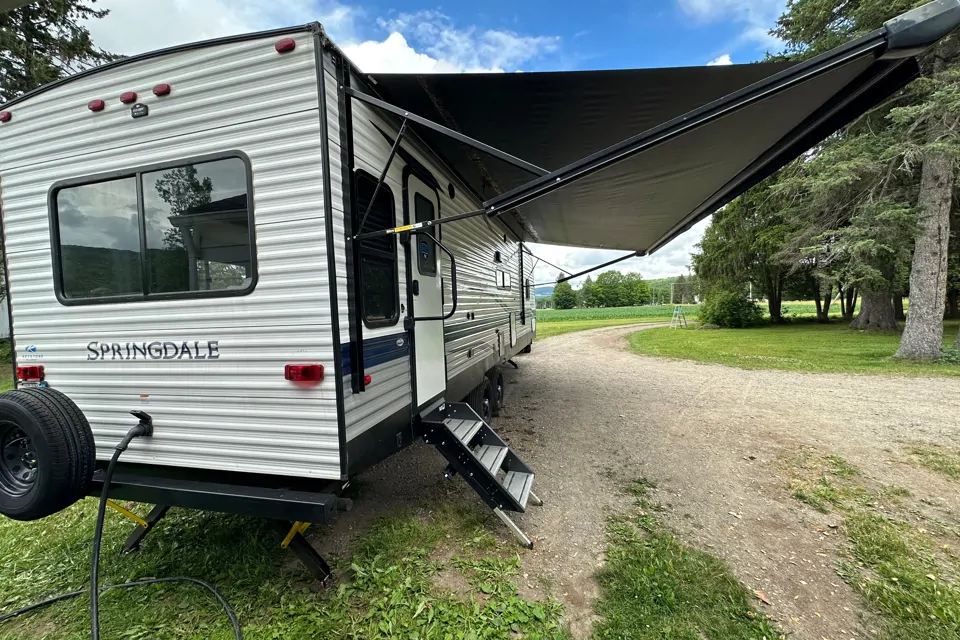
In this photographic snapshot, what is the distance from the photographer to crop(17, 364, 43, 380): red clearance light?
8.64ft

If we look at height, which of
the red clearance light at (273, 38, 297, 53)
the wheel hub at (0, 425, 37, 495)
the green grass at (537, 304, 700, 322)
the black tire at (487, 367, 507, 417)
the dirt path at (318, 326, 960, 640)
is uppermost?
the red clearance light at (273, 38, 297, 53)

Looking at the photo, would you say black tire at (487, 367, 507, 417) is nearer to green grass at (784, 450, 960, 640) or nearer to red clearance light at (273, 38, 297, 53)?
green grass at (784, 450, 960, 640)

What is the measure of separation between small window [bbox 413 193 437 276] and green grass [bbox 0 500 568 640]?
1.94 meters

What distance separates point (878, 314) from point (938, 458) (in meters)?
15.6

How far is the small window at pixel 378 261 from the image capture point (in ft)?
8.12

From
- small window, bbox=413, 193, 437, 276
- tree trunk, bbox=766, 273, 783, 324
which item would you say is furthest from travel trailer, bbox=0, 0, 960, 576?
tree trunk, bbox=766, 273, 783, 324

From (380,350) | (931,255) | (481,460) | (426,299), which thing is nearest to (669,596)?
(481,460)

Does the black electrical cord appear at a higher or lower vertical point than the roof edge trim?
lower

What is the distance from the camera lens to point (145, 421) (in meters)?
2.39

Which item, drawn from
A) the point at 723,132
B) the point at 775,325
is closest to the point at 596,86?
the point at 723,132

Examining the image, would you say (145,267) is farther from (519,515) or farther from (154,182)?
(519,515)

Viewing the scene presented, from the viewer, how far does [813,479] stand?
12.5 ft

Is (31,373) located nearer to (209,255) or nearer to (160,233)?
(160,233)

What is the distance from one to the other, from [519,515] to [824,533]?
6.97ft
